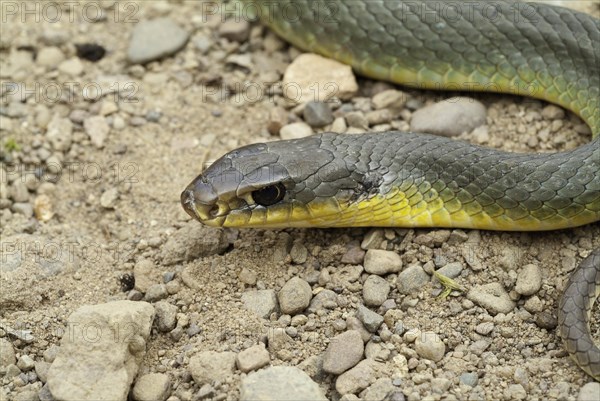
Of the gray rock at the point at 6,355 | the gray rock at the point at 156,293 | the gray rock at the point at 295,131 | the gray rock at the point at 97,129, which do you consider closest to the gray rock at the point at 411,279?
the gray rock at the point at 156,293

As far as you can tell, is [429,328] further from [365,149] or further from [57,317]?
[57,317]

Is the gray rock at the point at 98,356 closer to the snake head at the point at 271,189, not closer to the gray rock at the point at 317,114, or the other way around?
the snake head at the point at 271,189

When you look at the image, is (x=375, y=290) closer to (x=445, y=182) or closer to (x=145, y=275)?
(x=445, y=182)

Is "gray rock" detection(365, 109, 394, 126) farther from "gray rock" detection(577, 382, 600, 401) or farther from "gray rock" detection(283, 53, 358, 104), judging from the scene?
"gray rock" detection(577, 382, 600, 401)

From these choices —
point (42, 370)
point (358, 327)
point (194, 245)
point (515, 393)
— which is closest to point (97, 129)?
point (194, 245)

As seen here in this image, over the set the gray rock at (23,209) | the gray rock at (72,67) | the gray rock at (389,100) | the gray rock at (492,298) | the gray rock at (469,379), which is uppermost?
the gray rock at (389,100)

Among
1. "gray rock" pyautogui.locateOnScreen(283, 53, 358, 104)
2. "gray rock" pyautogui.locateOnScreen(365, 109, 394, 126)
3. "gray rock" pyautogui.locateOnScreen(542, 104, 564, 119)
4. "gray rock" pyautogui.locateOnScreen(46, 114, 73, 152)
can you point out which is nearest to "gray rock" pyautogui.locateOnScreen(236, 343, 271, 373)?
"gray rock" pyautogui.locateOnScreen(365, 109, 394, 126)

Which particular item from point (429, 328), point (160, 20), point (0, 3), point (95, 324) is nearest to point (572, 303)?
point (429, 328)
